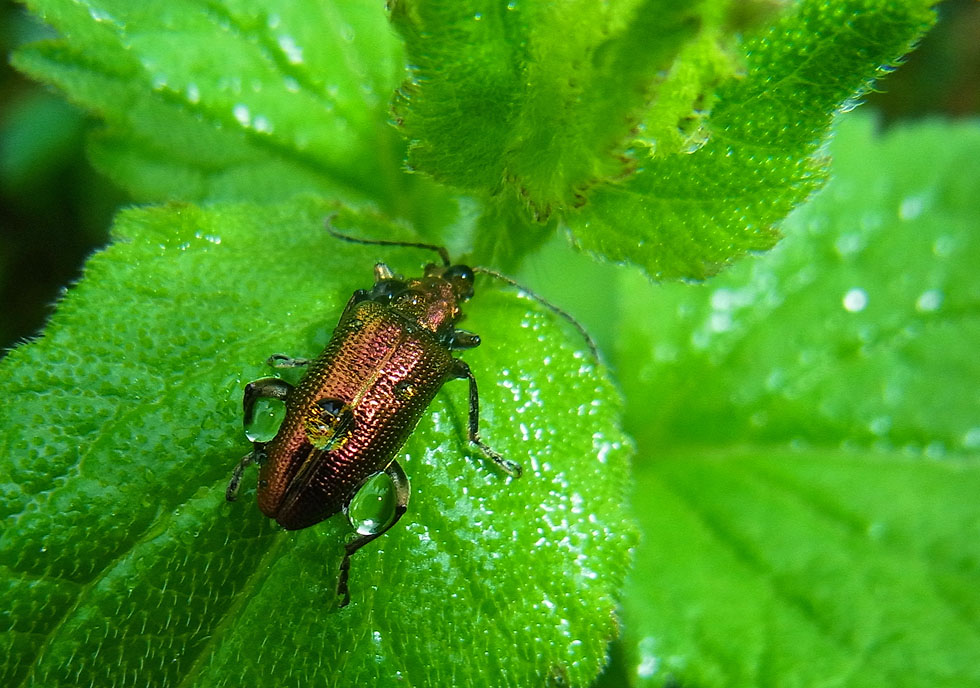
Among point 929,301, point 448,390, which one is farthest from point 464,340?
point 929,301

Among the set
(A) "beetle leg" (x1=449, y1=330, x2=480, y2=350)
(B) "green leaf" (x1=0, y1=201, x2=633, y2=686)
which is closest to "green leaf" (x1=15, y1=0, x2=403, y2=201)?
(B) "green leaf" (x1=0, y1=201, x2=633, y2=686)

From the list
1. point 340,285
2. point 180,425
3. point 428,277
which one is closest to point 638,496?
point 428,277

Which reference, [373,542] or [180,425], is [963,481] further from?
[180,425]

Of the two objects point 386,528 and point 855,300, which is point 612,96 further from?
point 855,300

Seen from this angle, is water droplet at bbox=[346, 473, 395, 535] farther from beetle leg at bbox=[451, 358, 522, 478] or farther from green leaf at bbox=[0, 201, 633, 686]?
beetle leg at bbox=[451, 358, 522, 478]

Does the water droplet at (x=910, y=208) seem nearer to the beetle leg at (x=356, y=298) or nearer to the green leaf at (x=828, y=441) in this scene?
the green leaf at (x=828, y=441)

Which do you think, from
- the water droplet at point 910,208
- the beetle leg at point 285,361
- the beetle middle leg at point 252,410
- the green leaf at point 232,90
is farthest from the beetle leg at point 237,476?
the water droplet at point 910,208
